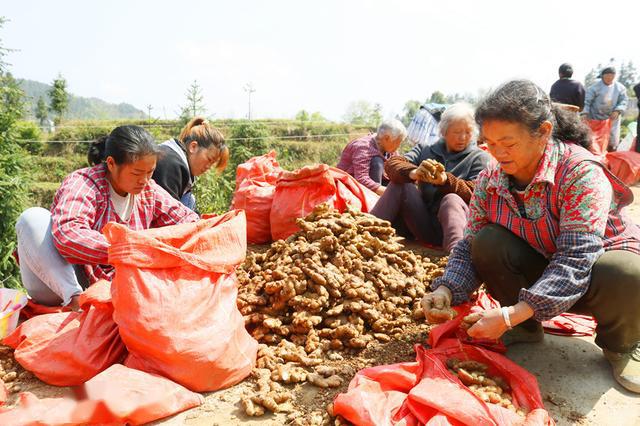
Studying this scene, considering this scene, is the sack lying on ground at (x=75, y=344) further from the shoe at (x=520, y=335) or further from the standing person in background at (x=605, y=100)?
the standing person in background at (x=605, y=100)

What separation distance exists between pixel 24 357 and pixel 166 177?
5.19ft

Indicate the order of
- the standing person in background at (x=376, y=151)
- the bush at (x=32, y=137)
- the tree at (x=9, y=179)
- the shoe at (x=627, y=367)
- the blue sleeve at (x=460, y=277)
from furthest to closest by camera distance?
the bush at (x=32, y=137) → the tree at (x=9, y=179) → the standing person in background at (x=376, y=151) → the blue sleeve at (x=460, y=277) → the shoe at (x=627, y=367)

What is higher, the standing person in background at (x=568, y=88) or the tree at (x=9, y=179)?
the standing person in background at (x=568, y=88)

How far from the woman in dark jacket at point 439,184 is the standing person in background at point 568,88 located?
4.50 meters

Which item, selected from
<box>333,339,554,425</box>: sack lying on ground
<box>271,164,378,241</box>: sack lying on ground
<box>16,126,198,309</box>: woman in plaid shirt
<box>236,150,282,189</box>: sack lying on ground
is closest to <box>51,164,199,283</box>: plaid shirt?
<box>16,126,198,309</box>: woman in plaid shirt

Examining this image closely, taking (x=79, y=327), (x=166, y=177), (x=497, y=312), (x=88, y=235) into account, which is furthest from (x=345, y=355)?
(x=166, y=177)

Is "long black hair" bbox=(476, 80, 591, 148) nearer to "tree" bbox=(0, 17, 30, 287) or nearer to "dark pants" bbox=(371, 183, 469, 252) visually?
"dark pants" bbox=(371, 183, 469, 252)

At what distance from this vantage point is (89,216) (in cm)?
239

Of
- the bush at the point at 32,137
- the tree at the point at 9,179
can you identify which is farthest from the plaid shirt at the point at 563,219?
the bush at the point at 32,137

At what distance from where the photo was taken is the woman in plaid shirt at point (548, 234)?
1.75 metres

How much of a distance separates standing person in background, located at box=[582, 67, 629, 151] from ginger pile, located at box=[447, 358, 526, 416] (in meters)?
7.15

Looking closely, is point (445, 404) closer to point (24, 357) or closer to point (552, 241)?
point (552, 241)

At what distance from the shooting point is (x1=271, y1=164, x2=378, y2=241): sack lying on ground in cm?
353

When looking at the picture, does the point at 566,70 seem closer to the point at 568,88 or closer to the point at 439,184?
the point at 568,88
